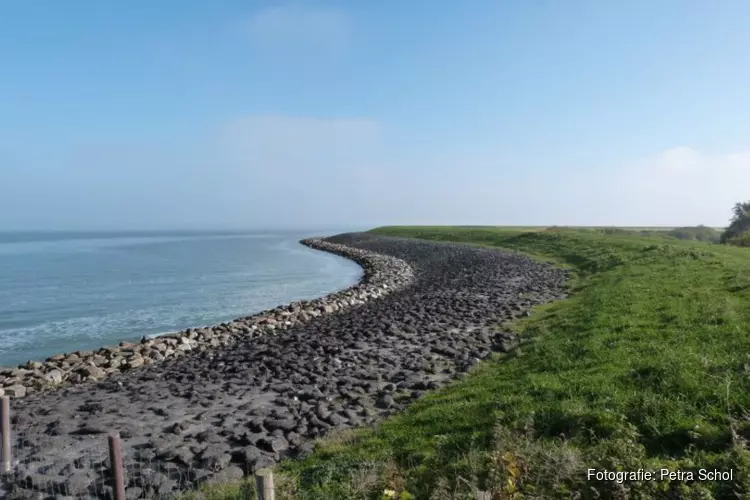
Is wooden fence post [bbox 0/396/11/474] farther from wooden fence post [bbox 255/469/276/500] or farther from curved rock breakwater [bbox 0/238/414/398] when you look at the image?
curved rock breakwater [bbox 0/238/414/398]

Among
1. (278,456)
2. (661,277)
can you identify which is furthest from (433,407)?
(661,277)

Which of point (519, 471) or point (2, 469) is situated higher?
point (519, 471)

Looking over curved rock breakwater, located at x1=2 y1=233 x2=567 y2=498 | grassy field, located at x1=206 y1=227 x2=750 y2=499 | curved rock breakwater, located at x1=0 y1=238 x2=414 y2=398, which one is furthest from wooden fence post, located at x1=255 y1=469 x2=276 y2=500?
curved rock breakwater, located at x1=0 y1=238 x2=414 y2=398

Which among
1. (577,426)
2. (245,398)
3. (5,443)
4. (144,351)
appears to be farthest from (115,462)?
(144,351)

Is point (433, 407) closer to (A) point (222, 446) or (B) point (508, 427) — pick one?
(B) point (508, 427)

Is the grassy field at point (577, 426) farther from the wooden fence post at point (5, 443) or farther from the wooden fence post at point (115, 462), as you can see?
the wooden fence post at point (5, 443)

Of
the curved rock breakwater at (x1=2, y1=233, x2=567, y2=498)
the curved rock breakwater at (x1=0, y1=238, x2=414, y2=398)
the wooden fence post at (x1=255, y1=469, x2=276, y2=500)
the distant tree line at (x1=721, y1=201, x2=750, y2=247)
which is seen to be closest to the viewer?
the wooden fence post at (x1=255, y1=469, x2=276, y2=500)

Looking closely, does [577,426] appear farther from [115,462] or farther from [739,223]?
[739,223]

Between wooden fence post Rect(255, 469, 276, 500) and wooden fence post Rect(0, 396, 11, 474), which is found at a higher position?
wooden fence post Rect(255, 469, 276, 500)
